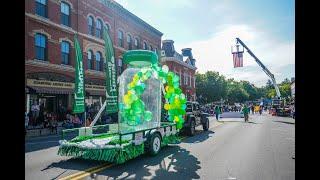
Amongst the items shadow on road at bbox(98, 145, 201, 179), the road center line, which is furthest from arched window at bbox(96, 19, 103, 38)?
the road center line

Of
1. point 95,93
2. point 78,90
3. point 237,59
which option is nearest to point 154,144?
point 78,90

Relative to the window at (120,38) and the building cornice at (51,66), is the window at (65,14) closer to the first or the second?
the building cornice at (51,66)

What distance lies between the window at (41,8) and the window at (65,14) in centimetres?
195

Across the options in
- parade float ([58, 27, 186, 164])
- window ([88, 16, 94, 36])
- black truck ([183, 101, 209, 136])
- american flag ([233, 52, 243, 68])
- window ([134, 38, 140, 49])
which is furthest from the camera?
window ([134, 38, 140, 49])

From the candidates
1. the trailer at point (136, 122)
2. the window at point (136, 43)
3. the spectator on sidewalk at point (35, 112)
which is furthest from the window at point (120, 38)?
the trailer at point (136, 122)

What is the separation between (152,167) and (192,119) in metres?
8.18

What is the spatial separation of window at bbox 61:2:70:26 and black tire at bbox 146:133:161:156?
17571 mm

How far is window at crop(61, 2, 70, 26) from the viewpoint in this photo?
24.1 m

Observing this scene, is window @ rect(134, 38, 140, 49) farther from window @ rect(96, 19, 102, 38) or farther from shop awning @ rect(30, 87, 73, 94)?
shop awning @ rect(30, 87, 73, 94)

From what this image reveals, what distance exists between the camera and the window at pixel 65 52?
24016mm

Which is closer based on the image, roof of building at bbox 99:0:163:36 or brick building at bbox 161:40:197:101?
roof of building at bbox 99:0:163:36
